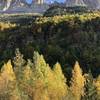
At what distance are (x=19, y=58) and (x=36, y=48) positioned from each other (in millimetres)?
24343

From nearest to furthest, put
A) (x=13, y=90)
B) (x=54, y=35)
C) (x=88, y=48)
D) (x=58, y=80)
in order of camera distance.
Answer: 1. (x=13, y=90)
2. (x=58, y=80)
3. (x=88, y=48)
4. (x=54, y=35)

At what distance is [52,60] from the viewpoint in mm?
80500

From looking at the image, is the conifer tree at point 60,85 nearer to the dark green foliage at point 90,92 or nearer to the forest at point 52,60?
the forest at point 52,60

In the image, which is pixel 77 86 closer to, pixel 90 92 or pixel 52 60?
pixel 90 92

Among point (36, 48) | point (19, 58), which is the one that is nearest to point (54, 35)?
point (36, 48)

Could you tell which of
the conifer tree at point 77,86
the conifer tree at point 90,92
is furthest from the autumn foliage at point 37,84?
the conifer tree at point 90,92

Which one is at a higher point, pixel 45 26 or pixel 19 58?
pixel 19 58

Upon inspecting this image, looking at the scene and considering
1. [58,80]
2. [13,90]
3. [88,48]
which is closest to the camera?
[13,90]

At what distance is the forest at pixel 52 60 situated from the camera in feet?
189

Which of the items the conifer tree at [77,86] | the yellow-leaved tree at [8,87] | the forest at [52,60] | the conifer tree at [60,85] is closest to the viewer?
the yellow-leaved tree at [8,87]

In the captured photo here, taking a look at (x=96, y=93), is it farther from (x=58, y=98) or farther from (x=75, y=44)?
(x=75, y=44)

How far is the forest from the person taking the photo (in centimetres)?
5762

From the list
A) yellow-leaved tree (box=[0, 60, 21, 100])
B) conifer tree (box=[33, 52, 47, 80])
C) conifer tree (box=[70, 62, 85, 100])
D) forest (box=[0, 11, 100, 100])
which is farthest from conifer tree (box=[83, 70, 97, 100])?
yellow-leaved tree (box=[0, 60, 21, 100])

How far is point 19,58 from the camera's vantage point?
6128 centimetres
